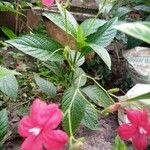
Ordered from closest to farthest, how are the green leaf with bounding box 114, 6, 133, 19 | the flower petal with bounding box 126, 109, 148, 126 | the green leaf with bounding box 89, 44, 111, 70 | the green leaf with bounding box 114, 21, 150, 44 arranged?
the green leaf with bounding box 114, 21, 150, 44 → the flower petal with bounding box 126, 109, 148, 126 → the green leaf with bounding box 89, 44, 111, 70 → the green leaf with bounding box 114, 6, 133, 19

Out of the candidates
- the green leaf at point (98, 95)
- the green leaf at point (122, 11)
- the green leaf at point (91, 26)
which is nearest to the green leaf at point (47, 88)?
the green leaf at point (98, 95)

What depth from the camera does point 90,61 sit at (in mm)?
1872

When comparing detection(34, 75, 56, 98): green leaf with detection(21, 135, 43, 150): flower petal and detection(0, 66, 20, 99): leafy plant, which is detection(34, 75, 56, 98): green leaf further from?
detection(21, 135, 43, 150): flower petal

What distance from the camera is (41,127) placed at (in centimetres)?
91

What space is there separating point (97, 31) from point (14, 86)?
321mm

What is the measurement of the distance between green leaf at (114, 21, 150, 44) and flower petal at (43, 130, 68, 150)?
268 mm

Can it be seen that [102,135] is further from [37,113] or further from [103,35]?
[37,113]

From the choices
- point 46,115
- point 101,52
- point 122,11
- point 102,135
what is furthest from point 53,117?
point 122,11

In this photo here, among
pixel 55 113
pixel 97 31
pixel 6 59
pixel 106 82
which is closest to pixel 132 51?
pixel 106 82

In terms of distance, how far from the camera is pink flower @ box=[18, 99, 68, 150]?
0.90 metres

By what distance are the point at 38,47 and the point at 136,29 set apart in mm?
647

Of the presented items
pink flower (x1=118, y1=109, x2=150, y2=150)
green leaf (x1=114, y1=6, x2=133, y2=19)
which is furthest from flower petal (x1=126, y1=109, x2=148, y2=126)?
green leaf (x1=114, y1=6, x2=133, y2=19)

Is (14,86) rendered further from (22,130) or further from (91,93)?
(22,130)

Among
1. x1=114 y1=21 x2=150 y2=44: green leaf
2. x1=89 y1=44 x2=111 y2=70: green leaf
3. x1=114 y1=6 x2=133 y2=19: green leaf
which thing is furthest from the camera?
x1=114 y1=6 x2=133 y2=19: green leaf
